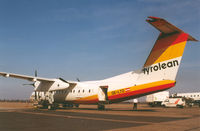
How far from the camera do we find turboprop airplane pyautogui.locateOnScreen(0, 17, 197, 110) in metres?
18.0

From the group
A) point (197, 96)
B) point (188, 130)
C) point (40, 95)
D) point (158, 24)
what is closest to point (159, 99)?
point (197, 96)

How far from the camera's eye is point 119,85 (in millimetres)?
21875

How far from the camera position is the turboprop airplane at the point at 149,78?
18.0 meters

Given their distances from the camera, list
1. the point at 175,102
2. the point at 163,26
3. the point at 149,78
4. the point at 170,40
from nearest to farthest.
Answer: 1. the point at 163,26
2. the point at 170,40
3. the point at 149,78
4. the point at 175,102

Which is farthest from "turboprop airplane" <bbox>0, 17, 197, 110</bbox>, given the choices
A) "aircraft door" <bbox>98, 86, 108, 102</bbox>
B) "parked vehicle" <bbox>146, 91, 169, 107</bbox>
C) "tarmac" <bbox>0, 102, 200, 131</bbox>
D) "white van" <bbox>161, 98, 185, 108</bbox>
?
"parked vehicle" <bbox>146, 91, 169, 107</bbox>

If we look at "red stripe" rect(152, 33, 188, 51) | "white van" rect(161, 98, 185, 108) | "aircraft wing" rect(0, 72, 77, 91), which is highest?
"red stripe" rect(152, 33, 188, 51)

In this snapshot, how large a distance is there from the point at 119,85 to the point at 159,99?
24489 mm

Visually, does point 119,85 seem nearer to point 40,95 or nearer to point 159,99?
point 40,95

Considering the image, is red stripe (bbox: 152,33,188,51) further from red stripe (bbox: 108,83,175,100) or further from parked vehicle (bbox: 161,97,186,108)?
parked vehicle (bbox: 161,97,186,108)

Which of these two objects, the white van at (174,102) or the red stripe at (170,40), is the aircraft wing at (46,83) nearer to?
the red stripe at (170,40)

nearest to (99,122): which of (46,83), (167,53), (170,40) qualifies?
(167,53)

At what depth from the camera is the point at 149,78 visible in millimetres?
19766

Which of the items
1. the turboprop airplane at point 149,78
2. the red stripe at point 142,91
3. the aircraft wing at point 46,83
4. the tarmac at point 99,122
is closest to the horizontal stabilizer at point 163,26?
the turboprop airplane at point 149,78

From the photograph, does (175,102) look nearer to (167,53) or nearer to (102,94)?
(102,94)
